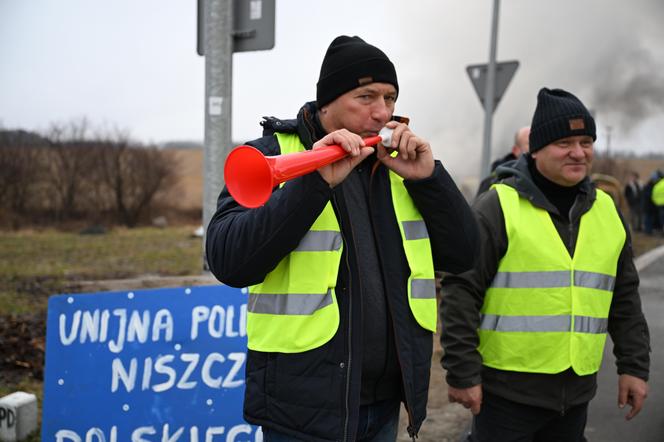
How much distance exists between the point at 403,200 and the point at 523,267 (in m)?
0.72

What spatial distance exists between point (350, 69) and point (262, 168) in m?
0.41

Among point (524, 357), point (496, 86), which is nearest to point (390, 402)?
point (524, 357)

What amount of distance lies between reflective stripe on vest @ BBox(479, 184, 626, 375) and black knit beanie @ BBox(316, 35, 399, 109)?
841 millimetres

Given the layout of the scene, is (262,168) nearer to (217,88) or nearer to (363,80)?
(363,80)

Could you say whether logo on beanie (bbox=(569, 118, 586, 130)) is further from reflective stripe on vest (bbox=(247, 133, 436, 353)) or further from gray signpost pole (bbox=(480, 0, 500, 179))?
gray signpost pole (bbox=(480, 0, 500, 179))

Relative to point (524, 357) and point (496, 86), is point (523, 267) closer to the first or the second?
point (524, 357)

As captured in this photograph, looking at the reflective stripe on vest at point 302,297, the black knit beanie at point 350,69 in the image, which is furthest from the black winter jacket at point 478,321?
the black knit beanie at point 350,69

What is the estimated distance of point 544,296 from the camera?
2244 millimetres

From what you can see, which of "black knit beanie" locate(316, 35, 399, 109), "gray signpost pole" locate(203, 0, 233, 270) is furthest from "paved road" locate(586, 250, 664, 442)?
"black knit beanie" locate(316, 35, 399, 109)

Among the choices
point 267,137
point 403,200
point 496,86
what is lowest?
point 403,200

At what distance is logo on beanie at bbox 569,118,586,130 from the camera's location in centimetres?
233

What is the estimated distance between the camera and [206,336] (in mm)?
2887

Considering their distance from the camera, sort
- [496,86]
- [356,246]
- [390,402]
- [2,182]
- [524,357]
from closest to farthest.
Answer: [356,246], [390,402], [524,357], [496,86], [2,182]

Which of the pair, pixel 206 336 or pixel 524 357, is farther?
pixel 206 336
